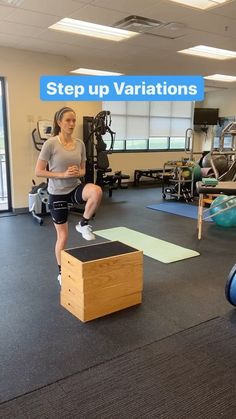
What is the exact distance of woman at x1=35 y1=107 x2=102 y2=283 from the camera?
268cm

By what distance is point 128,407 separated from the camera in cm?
168

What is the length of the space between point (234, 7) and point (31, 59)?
11.0 ft

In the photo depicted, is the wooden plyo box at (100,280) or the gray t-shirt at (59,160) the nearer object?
the wooden plyo box at (100,280)

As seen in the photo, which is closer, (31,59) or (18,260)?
(18,260)

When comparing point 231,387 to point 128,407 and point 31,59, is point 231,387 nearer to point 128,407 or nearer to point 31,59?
point 128,407

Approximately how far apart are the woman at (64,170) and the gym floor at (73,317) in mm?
690

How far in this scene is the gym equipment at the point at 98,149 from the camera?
6710 mm

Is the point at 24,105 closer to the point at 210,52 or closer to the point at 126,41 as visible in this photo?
the point at 126,41

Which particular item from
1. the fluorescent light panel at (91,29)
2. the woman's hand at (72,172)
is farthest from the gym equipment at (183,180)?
the woman's hand at (72,172)

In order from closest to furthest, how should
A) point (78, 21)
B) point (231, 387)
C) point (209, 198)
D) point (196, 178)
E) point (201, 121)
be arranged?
point (231, 387) < point (78, 21) < point (209, 198) < point (196, 178) < point (201, 121)

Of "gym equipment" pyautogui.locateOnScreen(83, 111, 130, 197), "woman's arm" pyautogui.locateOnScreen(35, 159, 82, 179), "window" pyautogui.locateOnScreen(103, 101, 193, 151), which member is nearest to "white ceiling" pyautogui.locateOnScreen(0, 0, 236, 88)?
"gym equipment" pyautogui.locateOnScreen(83, 111, 130, 197)

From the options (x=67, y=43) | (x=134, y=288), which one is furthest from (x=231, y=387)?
(x=67, y=43)

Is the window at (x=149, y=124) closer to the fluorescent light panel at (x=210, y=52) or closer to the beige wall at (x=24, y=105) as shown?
the beige wall at (x=24, y=105)

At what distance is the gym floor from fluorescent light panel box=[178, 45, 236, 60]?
3.04 meters
